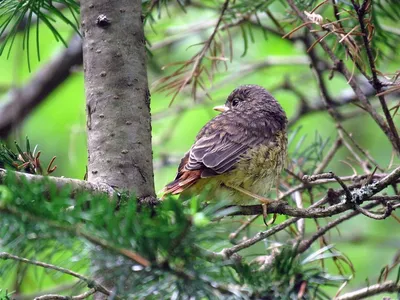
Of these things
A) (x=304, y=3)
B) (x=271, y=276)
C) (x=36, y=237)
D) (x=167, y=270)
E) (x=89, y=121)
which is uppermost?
(x=304, y=3)

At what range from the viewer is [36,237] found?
1479mm

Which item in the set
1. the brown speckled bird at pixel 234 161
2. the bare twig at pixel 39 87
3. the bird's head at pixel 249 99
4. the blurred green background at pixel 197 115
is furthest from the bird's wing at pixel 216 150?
the bare twig at pixel 39 87

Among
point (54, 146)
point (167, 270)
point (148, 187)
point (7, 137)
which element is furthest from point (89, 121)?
point (54, 146)

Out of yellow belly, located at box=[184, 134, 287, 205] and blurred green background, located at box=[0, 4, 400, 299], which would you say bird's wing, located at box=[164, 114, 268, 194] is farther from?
blurred green background, located at box=[0, 4, 400, 299]

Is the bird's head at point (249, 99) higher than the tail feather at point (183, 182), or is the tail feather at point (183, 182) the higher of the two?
the bird's head at point (249, 99)

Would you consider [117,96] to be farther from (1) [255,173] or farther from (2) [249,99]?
(2) [249,99]

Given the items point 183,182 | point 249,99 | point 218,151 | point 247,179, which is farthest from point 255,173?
point 249,99

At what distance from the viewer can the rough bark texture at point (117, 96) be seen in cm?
259

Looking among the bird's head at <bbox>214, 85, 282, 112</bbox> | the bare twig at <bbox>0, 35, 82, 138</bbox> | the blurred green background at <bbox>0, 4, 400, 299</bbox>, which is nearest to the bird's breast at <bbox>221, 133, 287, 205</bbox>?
the bird's head at <bbox>214, 85, 282, 112</bbox>

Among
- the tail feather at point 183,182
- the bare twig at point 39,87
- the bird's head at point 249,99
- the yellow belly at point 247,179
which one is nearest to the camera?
the tail feather at point 183,182

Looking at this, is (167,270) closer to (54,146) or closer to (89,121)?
(89,121)

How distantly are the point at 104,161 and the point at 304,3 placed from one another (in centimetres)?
153

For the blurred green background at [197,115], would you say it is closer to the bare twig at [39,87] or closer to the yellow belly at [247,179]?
the bare twig at [39,87]

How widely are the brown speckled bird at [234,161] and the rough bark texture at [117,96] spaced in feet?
2.47
